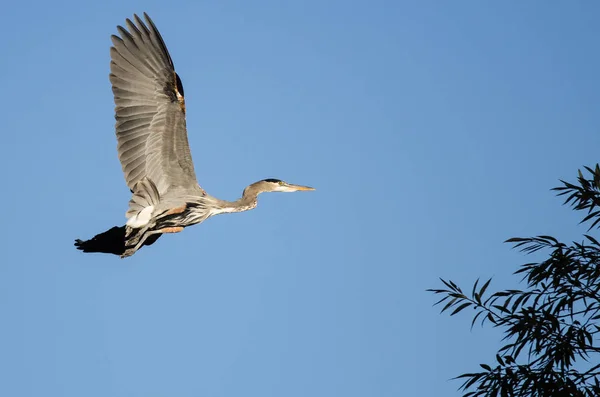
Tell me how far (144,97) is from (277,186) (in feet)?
7.62

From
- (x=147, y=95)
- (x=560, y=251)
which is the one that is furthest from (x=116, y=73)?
(x=560, y=251)

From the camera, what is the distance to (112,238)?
9.78 meters

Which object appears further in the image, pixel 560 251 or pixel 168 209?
pixel 168 209

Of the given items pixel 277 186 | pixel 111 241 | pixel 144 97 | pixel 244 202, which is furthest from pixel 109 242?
pixel 277 186

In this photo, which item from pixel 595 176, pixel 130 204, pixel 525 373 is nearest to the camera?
pixel 525 373

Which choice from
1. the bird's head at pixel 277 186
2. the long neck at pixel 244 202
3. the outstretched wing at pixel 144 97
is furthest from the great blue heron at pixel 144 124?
the bird's head at pixel 277 186

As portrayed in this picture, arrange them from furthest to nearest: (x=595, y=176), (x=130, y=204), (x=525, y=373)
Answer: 1. (x=130, y=204)
2. (x=595, y=176)
3. (x=525, y=373)

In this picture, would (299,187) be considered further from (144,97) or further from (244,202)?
(144,97)

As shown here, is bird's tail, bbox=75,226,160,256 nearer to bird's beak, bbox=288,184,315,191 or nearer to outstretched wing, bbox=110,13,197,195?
outstretched wing, bbox=110,13,197,195

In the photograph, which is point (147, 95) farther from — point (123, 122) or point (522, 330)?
point (522, 330)

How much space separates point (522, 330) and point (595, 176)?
145cm

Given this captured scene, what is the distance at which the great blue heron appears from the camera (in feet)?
32.1

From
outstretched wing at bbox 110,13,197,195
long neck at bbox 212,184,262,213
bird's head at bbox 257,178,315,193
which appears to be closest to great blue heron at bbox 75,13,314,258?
outstretched wing at bbox 110,13,197,195

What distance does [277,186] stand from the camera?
37.2ft
